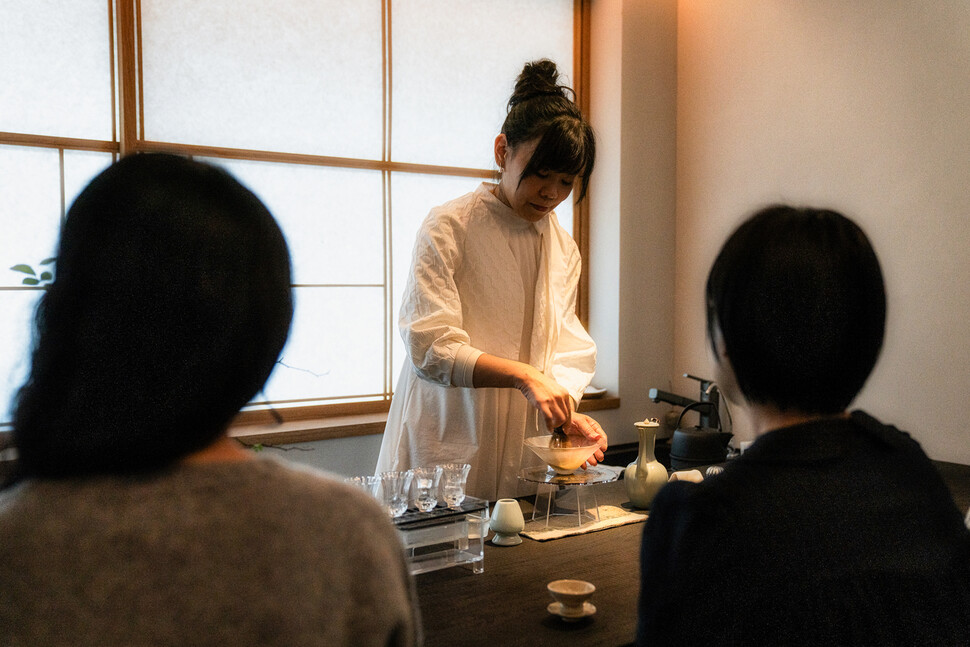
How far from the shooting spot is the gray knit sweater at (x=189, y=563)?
23.9 inches

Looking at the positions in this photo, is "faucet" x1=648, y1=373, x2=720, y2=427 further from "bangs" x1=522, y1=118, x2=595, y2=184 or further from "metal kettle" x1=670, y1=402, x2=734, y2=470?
"bangs" x1=522, y1=118, x2=595, y2=184

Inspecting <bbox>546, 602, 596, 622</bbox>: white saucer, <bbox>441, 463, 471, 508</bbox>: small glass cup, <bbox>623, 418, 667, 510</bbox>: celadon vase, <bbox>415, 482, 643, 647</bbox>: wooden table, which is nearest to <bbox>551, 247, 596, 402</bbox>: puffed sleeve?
<bbox>623, 418, 667, 510</bbox>: celadon vase

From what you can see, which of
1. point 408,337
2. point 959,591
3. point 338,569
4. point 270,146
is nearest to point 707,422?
point 408,337

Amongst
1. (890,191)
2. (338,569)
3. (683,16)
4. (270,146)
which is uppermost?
(683,16)

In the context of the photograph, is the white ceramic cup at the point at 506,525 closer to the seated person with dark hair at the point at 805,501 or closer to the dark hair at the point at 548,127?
the seated person with dark hair at the point at 805,501

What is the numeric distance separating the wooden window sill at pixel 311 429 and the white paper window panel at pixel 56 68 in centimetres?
115

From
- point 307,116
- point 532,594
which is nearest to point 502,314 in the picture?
point 532,594

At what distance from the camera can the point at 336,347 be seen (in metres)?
3.12

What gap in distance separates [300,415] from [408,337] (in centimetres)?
114

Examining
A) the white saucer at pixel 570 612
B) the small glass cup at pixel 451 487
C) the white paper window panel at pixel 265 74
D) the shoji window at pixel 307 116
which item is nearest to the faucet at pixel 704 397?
the shoji window at pixel 307 116

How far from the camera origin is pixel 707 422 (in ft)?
10.2

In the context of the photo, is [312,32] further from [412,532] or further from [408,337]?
[412,532]

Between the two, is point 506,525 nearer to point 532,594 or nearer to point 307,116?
point 532,594

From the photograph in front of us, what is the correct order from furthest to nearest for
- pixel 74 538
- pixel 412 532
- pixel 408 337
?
pixel 408 337, pixel 412 532, pixel 74 538
